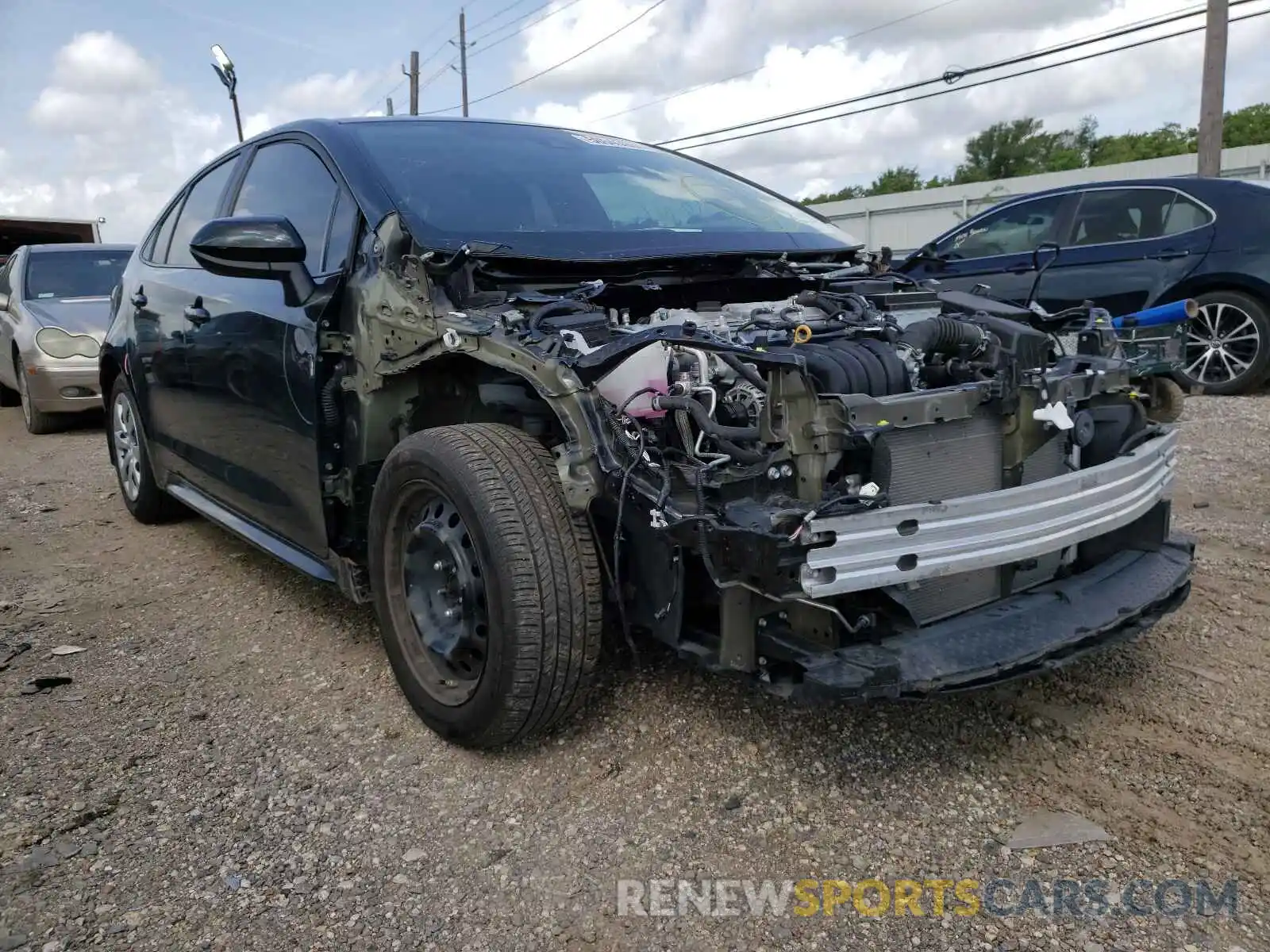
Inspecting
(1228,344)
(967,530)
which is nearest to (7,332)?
(967,530)

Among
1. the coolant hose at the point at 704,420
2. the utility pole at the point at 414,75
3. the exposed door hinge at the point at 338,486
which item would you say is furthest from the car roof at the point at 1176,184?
the utility pole at the point at 414,75

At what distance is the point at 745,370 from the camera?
2.44m

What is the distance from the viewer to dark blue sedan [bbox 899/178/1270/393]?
6.87m

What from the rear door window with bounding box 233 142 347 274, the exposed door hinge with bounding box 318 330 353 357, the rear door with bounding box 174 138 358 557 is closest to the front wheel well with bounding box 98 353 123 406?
the rear door with bounding box 174 138 358 557

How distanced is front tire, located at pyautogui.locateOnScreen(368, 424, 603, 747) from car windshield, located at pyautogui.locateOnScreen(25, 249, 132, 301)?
25.3 feet

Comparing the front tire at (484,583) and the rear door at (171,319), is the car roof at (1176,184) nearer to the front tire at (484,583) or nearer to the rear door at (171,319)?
the rear door at (171,319)

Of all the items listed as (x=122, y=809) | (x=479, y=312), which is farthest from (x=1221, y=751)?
(x=122, y=809)

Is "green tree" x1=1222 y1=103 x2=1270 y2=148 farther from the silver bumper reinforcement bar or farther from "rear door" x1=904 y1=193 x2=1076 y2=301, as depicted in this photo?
the silver bumper reinforcement bar

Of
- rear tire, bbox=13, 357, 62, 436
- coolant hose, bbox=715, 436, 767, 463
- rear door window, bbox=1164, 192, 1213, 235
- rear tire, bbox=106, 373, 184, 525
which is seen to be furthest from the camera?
rear tire, bbox=13, 357, 62, 436

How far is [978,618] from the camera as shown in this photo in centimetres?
246

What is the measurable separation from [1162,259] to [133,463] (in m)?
6.77

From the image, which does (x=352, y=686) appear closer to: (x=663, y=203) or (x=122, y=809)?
(x=122, y=809)

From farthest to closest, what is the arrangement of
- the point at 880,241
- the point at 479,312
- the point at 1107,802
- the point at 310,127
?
the point at 880,241 < the point at 310,127 < the point at 479,312 < the point at 1107,802

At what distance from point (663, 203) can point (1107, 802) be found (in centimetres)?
234
